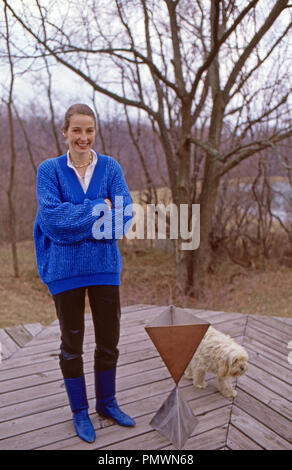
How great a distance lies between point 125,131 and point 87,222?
26.2ft

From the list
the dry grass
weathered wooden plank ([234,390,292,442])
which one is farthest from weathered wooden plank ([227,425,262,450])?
the dry grass

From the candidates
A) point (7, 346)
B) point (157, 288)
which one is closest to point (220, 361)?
point (7, 346)

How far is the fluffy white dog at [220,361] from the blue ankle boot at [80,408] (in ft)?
2.43

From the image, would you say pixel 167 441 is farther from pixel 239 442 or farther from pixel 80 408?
pixel 80 408

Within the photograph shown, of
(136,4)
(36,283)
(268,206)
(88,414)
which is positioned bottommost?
(36,283)

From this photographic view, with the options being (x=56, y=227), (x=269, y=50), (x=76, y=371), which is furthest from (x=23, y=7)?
(x=76, y=371)

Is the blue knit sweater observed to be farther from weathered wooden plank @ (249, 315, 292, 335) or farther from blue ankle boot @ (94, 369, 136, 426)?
weathered wooden plank @ (249, 315, 292, 335)

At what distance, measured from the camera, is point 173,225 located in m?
7.21

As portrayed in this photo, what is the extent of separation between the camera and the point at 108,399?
2.12 m

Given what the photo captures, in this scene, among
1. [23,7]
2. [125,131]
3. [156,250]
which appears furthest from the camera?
[156,250]

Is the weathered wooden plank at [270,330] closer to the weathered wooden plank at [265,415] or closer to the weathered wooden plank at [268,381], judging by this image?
the weathered wooden plank at [268,381]

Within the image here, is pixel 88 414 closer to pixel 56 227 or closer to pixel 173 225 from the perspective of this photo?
pixel 56 227

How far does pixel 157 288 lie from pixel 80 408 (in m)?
5.87

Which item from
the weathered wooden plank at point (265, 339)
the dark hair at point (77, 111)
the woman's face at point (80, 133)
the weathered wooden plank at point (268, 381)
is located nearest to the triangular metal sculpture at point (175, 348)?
the weathered wooden plank at point (268, 381)
